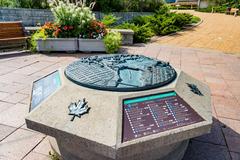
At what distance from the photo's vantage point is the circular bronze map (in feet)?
8.27

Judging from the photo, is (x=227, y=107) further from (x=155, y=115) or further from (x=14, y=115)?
(x=14, y=115)

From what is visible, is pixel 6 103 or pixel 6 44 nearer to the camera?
pixel 6 103

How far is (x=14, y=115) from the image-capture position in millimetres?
3566

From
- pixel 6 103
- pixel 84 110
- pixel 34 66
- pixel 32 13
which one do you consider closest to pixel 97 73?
pixel 84 110

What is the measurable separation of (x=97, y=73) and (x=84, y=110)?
63cm

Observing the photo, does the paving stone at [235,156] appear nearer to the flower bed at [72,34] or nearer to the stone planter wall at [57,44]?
the flower bed at [72,34]

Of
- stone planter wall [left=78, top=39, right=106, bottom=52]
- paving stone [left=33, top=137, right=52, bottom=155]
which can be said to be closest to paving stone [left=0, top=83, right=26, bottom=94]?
paving stone [left=33, top=137, right=52, bottom=155]

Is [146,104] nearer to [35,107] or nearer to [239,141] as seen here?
[35,107]

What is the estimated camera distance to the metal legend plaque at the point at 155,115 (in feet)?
7.04

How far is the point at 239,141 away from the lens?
10.2 ft

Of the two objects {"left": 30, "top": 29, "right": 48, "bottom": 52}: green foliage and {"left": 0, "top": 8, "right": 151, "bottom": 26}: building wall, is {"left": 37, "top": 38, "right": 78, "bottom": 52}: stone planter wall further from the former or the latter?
{"left": 0, "top": 8, "right": 151, "bottom": 26}: building wall

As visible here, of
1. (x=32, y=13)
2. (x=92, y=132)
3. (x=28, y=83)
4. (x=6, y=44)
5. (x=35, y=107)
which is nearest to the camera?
(x=92, y=132)

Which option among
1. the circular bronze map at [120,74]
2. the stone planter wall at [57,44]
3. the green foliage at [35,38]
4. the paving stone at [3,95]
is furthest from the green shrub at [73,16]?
the circular bronze map at [120,74]

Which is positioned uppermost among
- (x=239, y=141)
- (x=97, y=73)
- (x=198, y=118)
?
(x=97, y=73)
